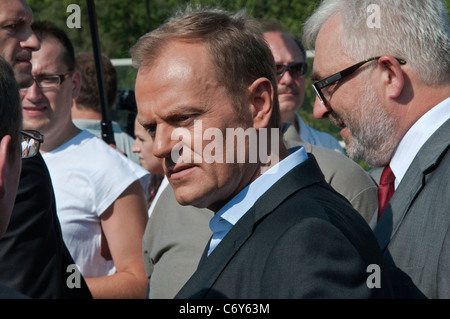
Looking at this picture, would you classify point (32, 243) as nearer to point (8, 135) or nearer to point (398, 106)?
point (8, 135)

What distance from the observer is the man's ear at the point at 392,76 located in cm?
256

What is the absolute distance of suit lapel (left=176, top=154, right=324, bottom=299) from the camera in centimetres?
191

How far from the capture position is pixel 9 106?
1590 mm

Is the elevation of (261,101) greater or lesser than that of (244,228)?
greater

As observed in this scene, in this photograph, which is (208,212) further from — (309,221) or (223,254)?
(309,221)

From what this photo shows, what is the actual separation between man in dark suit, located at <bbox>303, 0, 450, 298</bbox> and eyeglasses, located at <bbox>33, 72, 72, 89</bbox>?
5.86 feet

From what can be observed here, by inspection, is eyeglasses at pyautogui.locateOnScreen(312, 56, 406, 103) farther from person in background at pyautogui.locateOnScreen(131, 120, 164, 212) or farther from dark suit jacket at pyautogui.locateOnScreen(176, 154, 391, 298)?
person in background at pyautogui.locateOnScreen(131, 120, 164, 212)

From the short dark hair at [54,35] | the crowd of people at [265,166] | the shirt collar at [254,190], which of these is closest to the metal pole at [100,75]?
the short dark hair at [54,35]

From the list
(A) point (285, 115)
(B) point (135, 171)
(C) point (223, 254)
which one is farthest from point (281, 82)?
(C) point (223, 254)

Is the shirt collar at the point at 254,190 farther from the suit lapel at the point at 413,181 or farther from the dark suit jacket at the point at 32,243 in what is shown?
the dark suit jacket at the point at 32,243

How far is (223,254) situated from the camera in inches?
76.2

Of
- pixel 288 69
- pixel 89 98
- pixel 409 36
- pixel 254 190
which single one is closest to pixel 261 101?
pixel 254 190

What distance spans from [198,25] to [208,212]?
1.09 meters

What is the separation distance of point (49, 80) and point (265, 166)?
7.44ft
